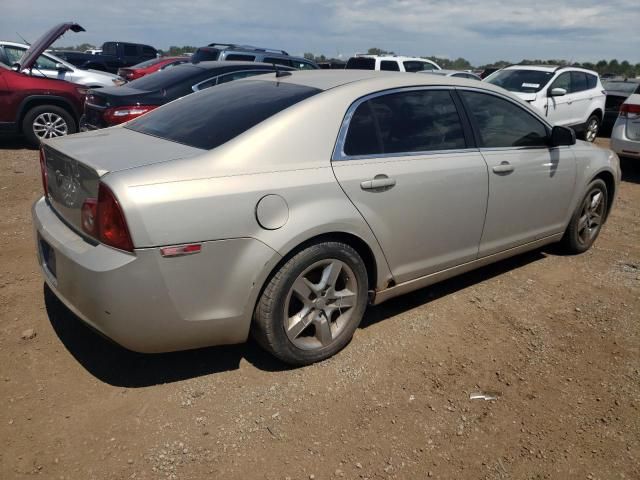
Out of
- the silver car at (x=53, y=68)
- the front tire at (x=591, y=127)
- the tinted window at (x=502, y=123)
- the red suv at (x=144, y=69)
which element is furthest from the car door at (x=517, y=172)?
the red suv at (x=144, y=69)

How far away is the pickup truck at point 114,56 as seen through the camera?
70.0ft

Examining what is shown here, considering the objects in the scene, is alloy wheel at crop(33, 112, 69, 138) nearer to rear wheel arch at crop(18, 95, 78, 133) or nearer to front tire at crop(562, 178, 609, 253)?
rear wheel arch at crop(18, 95, 78, 133)

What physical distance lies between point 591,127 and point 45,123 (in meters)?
10.6

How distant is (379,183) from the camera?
301 centimetres

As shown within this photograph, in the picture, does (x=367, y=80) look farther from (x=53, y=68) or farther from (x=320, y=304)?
(x=53, y=68)

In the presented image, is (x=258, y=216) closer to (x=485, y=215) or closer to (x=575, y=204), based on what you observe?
(x=485, y=215)

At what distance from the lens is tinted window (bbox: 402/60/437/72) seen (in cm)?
1384

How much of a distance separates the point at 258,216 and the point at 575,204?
3139 mm

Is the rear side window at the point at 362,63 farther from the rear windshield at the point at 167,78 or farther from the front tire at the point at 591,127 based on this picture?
the rear windshield at the point at 167,78

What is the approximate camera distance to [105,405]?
268cm

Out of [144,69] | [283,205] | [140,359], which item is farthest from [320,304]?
[144,69]

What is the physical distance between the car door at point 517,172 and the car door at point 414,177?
15 cm

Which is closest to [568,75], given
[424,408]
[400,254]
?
[400,254]

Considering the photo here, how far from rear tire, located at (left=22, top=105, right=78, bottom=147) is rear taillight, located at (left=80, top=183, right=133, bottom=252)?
681 centimetres
